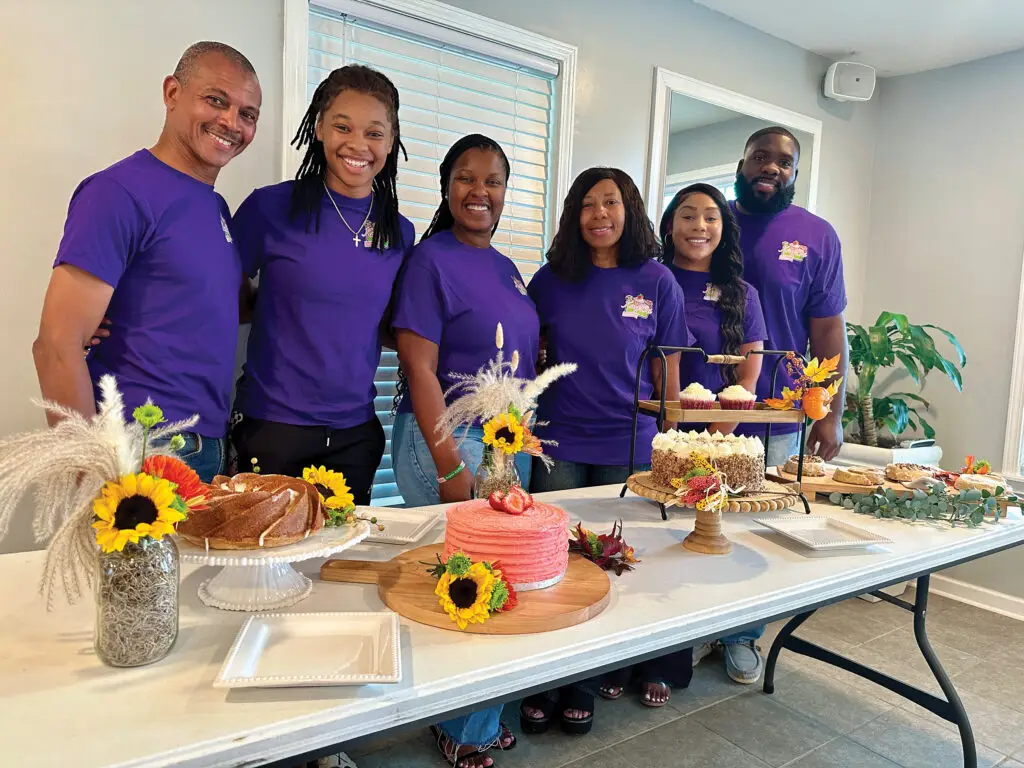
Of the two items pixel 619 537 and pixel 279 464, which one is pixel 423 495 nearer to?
pixel 279 464

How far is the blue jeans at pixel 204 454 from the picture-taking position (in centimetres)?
188

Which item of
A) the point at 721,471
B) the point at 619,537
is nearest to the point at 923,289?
the point at 721,471

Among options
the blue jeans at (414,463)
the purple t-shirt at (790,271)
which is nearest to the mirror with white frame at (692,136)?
the purple t-shirt at (790,271)

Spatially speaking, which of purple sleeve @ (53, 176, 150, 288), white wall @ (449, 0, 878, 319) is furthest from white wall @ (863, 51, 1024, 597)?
purple sleeve @ (53, 176, 150, 288)

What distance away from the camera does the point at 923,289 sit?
4445mm

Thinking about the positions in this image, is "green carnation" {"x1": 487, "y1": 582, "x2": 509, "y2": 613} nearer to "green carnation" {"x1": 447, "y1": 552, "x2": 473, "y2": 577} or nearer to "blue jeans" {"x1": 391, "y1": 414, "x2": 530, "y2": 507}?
"green carnation" {"x1": 447, "y1": 552, "x2": 473, "y2": 577}

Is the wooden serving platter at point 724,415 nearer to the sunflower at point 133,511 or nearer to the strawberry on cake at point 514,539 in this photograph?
the strawberry on cake at point 514,539

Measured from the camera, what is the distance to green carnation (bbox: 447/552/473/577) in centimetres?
124

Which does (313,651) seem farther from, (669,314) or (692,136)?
(692,136)

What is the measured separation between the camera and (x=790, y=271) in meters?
3.03

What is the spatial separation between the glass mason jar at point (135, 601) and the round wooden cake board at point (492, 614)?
0.39 metres

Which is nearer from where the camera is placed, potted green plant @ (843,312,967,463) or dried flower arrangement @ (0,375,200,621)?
dried flower arrangement @ (0,375,200,621)

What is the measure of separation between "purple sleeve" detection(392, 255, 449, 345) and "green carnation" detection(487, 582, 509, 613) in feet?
3.59

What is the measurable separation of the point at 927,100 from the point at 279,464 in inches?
171
